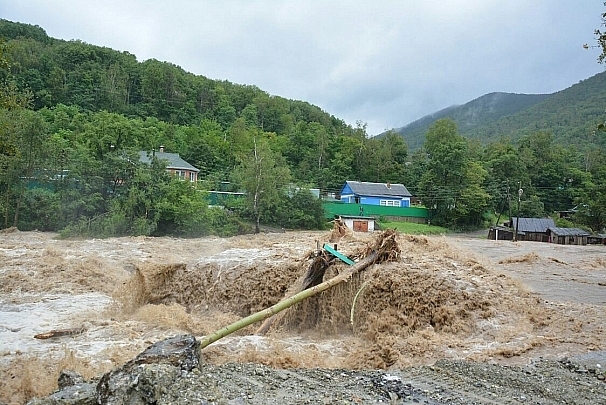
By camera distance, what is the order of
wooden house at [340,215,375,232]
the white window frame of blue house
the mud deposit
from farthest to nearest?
1. the white window frame of blue house
2. wooden house at [340,215,375,232]
3. the mud deposit

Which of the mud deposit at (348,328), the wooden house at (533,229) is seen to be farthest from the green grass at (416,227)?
the mud deposit at (348,328)

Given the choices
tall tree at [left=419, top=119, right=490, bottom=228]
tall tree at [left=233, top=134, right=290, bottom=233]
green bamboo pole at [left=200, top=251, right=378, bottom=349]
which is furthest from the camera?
tall tree at [left=419, top=119, right=490, bottom=228]

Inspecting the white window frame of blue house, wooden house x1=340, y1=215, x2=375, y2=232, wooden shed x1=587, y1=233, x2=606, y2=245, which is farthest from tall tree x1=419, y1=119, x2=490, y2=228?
wooden shed x1=587, y1=233, x2=606, y2=245

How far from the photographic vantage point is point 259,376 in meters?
7.34

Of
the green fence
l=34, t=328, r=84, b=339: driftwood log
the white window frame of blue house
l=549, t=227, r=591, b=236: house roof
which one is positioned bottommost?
l=34, t=328, r=84, b=339: driftwood log

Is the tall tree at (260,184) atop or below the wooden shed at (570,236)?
atop

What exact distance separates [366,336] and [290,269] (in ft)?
10.8

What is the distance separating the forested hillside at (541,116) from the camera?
98875mm

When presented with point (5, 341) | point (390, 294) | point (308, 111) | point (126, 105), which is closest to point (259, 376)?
point (390, 294)

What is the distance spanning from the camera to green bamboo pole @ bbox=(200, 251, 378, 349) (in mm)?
7938

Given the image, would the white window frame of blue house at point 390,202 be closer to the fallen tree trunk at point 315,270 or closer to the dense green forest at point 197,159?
the dense green forest at point 197,159

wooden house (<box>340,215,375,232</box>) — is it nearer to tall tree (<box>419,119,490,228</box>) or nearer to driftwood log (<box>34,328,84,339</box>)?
tall tree (<box>419,119,490,228</box>)

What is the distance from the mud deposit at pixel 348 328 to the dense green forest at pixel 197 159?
3908mm

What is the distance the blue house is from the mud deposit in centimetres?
A: 3871
